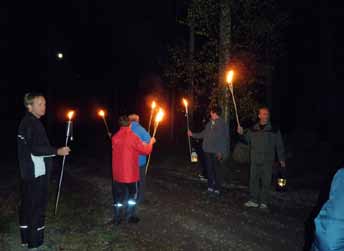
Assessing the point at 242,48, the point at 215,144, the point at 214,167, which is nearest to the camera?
the point at 215,144

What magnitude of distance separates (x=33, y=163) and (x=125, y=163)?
6.14 feet

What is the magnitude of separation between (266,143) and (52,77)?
23606 mm

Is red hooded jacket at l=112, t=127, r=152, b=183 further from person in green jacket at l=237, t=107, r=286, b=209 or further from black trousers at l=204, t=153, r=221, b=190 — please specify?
black trousers at l=204, t=153, r=221, b=190

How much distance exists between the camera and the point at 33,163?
633 centimetres

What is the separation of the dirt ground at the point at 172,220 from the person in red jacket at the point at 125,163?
57cm

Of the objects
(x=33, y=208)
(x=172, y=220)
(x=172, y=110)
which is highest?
(x=172, y=110)

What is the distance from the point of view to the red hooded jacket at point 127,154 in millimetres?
7668

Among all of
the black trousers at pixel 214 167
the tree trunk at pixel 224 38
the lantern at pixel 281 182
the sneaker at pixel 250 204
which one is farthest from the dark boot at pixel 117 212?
the tree trunk at pixel 224 38

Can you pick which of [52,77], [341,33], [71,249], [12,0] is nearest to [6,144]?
[52,77]

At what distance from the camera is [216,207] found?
30.4 ft

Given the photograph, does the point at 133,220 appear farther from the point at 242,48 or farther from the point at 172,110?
the point at 172,110

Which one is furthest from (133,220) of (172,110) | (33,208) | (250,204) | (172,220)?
(172,110)

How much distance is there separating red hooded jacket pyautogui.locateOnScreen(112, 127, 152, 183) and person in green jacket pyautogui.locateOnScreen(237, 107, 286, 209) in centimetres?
257

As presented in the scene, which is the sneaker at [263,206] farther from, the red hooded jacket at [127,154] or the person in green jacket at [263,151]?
the red hooded jacket at [127,154]
